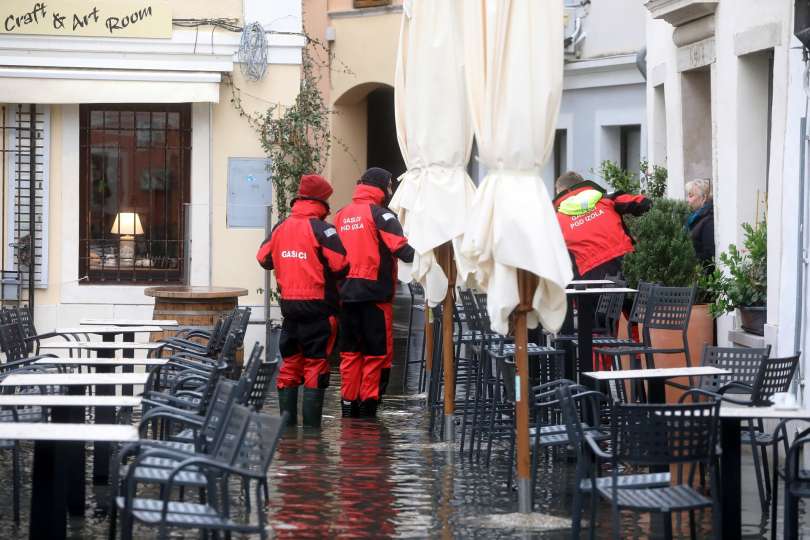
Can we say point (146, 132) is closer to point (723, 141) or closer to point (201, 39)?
point (201, 39)

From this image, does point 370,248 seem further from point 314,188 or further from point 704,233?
point 704,233

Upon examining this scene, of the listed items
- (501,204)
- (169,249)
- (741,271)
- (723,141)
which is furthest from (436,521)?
(169,249)

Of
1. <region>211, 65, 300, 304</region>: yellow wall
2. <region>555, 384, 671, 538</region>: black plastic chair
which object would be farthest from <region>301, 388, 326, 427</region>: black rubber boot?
<region>211, 65, 300, 304</region>: yellow wall

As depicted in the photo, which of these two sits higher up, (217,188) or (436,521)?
(217,188)

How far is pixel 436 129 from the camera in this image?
10.4 m

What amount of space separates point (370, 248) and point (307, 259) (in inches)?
29.9

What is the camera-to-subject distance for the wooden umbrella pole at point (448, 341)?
10664 mm

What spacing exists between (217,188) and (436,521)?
10.6 metres

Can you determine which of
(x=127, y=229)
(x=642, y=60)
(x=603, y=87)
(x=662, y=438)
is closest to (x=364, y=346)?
(x=662, y=438)

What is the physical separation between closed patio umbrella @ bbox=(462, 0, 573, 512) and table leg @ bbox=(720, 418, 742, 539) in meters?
1.23

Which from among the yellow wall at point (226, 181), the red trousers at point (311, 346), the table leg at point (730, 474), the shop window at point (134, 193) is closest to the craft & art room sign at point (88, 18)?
the shop window at point (134, 193)

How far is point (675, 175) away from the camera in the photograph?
51.8 ft

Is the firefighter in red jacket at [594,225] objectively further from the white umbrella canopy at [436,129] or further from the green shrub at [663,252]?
the white umbrella canopy at [436,129]

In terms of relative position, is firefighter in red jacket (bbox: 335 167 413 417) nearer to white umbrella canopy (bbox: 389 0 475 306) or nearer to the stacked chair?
white umbrella canopy (bbox: 389 0 475 306)
